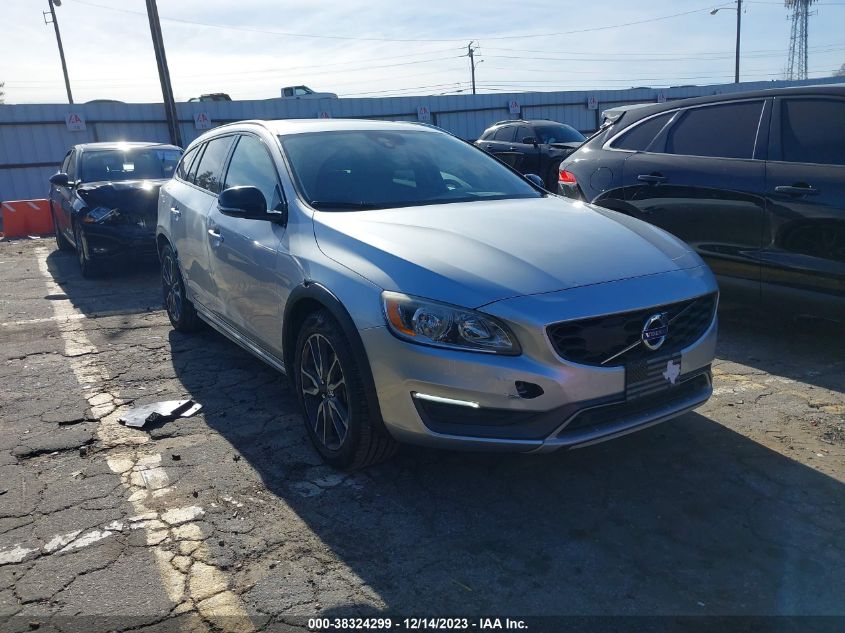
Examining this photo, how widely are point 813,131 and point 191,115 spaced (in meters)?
18.2

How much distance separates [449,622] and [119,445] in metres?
2.35

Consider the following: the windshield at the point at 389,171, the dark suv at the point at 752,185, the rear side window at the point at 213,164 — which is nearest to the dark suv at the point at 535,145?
the dark suv at the point at 752,185

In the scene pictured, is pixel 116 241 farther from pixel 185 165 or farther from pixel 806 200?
pixel 806 200

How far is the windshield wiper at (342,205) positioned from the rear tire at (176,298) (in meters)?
2.30

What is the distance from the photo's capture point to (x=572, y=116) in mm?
25953

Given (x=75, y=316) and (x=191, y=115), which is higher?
(x=191, y=115)

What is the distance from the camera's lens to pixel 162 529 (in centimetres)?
300

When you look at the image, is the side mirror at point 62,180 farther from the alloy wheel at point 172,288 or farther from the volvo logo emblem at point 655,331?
the volvo logo emblem at point 655,331

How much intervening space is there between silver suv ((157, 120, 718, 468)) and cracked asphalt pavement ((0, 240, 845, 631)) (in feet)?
1.20

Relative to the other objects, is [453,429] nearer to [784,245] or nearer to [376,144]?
[376,144]

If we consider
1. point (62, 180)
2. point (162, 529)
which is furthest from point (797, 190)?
point (62, 180)

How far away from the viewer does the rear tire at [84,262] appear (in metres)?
8.59

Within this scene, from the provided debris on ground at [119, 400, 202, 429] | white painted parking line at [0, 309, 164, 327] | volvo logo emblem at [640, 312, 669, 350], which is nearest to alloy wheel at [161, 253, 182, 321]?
white painted parking line at [0, 309, 164, 327]

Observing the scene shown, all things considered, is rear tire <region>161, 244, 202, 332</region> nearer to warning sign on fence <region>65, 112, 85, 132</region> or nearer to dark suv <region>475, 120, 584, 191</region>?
dark suv <region>475, 120, 584, 191</region>
